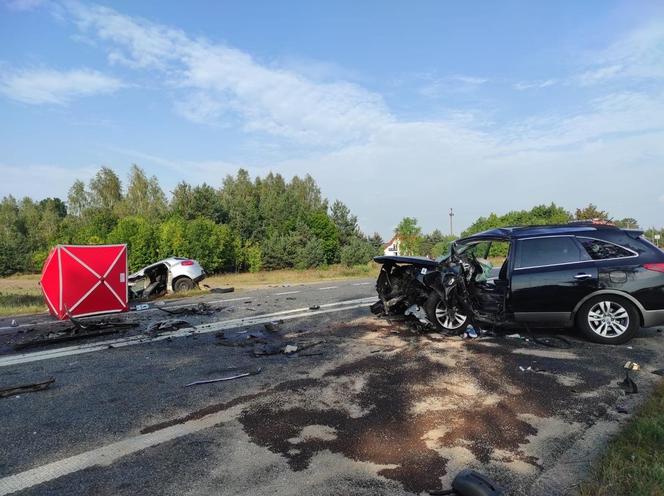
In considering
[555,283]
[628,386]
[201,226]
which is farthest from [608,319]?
[201,226]

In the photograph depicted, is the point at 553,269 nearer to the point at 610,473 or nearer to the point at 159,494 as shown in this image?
the point at 610,473

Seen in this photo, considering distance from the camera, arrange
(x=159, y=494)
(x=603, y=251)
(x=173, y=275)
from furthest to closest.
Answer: (x=173, y=275) → (x=603, y=251) → (x=159, y=494)

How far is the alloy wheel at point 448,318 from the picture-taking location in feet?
22.9

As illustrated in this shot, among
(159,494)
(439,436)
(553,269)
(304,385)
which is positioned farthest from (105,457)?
(553,269)

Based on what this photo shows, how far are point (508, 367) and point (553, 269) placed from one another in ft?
6.33

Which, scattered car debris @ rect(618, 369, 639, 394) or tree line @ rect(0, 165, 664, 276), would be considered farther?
tree line @ rect(0, 165, 664, 276)

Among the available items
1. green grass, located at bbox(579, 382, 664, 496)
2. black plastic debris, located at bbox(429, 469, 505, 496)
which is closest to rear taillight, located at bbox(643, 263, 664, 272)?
green grass, located at bbox(579, 382, 664, 496)

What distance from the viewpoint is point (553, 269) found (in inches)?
253

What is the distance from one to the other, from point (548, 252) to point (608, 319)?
1.19 m

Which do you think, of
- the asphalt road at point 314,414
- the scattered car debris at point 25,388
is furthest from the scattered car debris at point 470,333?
the scattered car debris at point 25,388

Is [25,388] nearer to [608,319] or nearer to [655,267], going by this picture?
[608,319]

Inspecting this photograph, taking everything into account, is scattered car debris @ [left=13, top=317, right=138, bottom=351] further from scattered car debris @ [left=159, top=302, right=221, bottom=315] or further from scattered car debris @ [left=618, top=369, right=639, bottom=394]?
scattered car debris @ [left=618, top=369, right=639, bottom=394]

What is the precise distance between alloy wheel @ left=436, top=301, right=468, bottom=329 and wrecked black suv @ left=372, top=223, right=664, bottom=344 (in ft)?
0.05

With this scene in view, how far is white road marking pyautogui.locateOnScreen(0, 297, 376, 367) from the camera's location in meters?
6.32
